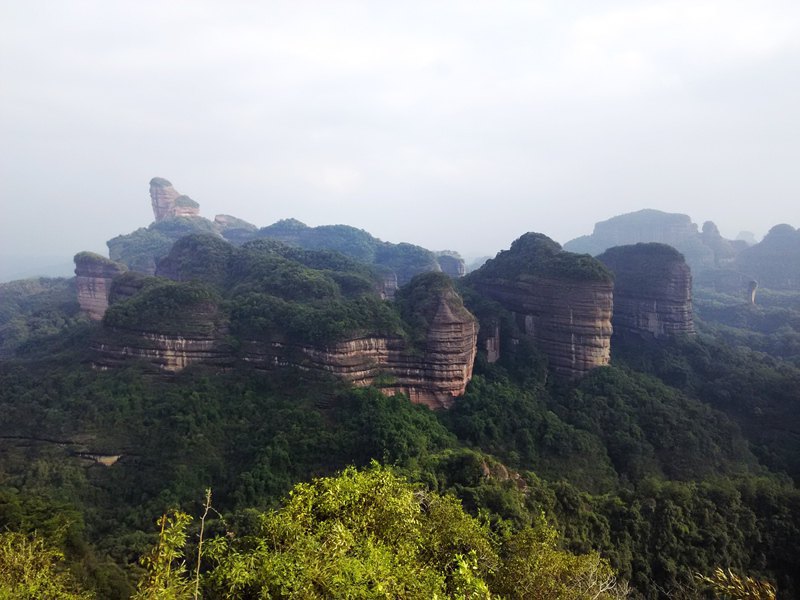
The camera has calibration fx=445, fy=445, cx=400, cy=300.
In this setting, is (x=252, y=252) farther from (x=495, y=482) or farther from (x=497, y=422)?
(x=495, y=482)

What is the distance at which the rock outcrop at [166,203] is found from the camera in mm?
113438

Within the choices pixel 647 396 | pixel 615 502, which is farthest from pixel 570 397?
pixel 615 502

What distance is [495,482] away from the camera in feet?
82.5

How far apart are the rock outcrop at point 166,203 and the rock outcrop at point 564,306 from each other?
95842mm

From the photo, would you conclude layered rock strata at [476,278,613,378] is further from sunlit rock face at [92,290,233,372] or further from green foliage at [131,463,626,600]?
green foliage at [131,463,626,600]

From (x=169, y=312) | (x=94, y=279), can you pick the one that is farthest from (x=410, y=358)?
(x=94, y=279)

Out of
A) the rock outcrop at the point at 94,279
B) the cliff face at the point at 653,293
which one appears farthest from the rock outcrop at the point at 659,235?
the rock outcrop at the point at 94,279

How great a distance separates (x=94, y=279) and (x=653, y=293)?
73091 mm

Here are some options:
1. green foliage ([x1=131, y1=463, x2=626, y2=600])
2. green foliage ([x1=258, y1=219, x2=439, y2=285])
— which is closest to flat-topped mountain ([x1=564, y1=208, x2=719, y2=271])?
green foliage ([x1=258, y1=219, x2=439, y2=285])

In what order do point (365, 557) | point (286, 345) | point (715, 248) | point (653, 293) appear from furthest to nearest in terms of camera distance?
point (715, 248), point (653, 293), point (286, 345), point (365, 557)

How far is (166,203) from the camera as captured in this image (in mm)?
114250

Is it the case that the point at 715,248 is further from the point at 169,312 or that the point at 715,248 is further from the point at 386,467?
the point at 169,312

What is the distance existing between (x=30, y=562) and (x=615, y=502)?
26.6 m

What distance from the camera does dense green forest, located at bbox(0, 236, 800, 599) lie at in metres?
10.2
